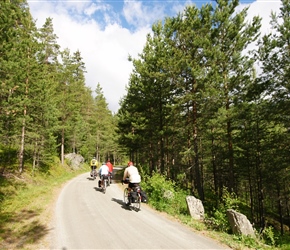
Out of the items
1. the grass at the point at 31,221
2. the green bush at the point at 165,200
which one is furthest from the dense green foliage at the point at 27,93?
the green bush at the point at 165,200

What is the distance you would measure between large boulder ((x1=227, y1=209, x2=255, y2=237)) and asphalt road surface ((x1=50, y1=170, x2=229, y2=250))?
3.99 feet

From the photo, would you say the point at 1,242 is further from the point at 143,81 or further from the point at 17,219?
the point at 143,81

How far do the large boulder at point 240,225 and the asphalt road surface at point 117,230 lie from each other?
122 centimetres

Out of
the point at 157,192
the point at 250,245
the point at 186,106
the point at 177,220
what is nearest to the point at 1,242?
the point at 177,220

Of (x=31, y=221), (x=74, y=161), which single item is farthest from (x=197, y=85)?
(x=74, y=161)

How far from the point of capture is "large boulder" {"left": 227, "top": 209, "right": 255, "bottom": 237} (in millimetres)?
7091

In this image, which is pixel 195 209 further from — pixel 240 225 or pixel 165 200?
pixel 240 225

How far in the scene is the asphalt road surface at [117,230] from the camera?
6.28 m

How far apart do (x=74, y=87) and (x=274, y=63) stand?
28771 mm

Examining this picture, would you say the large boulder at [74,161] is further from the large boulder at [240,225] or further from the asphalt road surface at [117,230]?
the large boulder at [240,225]

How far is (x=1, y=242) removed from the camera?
22.8 feet

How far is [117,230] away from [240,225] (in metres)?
4.50

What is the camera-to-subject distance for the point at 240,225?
720cm

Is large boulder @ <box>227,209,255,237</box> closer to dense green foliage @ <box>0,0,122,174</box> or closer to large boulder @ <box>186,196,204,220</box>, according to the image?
large boulder @ <box>186,196,204,220</box>
